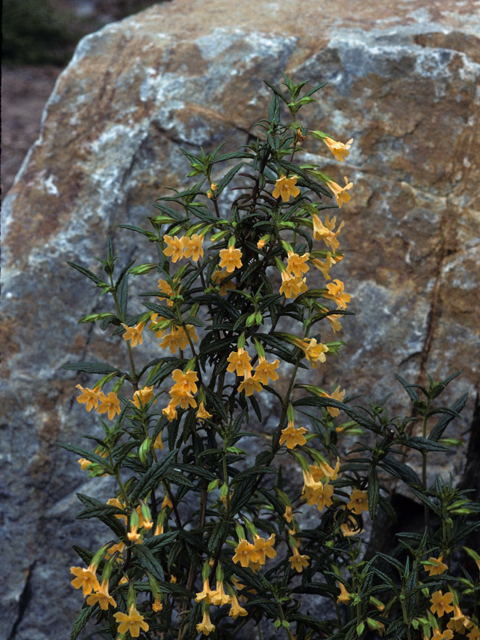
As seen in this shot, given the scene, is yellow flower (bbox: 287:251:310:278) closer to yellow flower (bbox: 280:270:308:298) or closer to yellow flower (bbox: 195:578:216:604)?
yellow flower (bbox: 280:270:308:298)

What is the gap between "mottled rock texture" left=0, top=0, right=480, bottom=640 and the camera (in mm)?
2938

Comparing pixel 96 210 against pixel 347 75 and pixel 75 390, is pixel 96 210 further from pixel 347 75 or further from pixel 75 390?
pixel 347 75

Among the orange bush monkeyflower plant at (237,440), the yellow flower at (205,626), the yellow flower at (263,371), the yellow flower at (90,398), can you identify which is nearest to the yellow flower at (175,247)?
the orange bush monkeyflower plant at (237,440)

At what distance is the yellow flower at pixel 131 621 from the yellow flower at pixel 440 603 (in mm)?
945

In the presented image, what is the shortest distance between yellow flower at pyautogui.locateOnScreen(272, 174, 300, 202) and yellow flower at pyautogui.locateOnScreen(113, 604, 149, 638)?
4.00 feet

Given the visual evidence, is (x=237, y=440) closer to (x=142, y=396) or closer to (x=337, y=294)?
(x=142, y=396)

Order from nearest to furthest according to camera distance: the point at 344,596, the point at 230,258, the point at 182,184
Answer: the point at 230,258 < the point at 344,596 < the point at 182,184

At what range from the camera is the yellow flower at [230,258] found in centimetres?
185

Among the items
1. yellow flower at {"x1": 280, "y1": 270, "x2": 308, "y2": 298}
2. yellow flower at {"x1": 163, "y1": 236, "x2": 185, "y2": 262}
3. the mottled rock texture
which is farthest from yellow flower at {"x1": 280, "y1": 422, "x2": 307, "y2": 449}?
the mottled rock texture

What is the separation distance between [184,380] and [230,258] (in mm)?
390

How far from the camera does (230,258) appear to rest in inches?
73.2

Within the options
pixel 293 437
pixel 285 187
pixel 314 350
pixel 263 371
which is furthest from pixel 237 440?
pixel 285 187

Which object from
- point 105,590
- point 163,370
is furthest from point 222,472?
point 105,590

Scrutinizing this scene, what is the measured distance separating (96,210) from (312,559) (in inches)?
73.9
